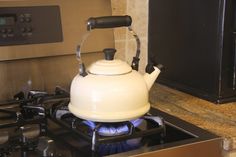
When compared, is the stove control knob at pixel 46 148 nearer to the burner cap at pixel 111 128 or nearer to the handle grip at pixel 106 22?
the burner cap at pixel 111 128

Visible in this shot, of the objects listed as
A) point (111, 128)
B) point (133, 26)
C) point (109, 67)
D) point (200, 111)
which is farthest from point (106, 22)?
point (133, 26)

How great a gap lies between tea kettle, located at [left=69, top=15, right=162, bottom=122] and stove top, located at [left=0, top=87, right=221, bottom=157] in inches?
1.4

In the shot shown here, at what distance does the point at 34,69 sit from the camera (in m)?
1.30

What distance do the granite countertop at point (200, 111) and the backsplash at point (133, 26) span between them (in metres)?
0.17

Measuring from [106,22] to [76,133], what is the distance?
268mm

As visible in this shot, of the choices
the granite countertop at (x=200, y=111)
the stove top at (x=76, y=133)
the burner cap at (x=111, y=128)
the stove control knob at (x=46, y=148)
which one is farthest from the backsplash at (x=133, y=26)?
the stove control knob at (x=46, y=148)

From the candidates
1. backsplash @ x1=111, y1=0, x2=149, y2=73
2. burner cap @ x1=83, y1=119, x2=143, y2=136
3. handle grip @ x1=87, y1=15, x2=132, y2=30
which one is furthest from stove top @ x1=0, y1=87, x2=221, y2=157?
backsplash @ x1=111, y1=0, x2=149, y2=73

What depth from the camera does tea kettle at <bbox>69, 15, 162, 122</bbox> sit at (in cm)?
95

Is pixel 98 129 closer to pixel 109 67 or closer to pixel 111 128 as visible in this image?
pixel 111 128

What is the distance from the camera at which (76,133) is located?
98cm

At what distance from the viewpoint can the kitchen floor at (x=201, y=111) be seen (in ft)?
3.37

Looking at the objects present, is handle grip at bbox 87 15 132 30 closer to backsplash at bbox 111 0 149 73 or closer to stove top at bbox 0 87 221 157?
stove top at bbox 0 87 221 157

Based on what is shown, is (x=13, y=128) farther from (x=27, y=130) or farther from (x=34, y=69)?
(x=34, y=69)

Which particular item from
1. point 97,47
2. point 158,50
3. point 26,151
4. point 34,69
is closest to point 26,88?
point 34,69
